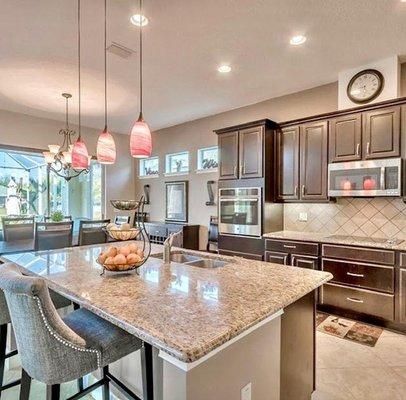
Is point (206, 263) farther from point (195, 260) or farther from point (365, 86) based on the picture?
point (365, 86)

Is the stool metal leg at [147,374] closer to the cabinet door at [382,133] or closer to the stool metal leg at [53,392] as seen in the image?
the stool metal leg at [53,392]

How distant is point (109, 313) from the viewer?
1.20 meters

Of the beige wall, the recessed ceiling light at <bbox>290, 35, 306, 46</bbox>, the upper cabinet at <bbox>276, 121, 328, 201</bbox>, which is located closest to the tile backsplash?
the upper cabinet at <bbox>276, 121, 328, 201</bbox>

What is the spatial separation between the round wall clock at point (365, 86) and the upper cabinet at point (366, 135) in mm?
293

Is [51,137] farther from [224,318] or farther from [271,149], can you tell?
[224,318]

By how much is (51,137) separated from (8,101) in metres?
1.09

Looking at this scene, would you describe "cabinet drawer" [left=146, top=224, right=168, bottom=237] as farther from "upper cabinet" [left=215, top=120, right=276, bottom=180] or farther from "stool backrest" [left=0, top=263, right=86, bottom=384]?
"stool backrest" [left=0, top=263, right=86, bottom=384]

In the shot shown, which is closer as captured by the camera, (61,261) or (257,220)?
(61,261)

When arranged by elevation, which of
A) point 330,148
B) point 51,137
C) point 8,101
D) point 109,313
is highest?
point 8,101

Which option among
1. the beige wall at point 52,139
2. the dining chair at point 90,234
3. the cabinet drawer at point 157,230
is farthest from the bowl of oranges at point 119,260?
the beige wall at point 52,139

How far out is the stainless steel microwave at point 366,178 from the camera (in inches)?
119

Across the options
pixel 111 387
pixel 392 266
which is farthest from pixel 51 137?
pixel 392 266

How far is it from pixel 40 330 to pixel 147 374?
544mm

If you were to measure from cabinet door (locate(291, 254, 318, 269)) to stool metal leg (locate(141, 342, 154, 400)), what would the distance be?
2.55m
